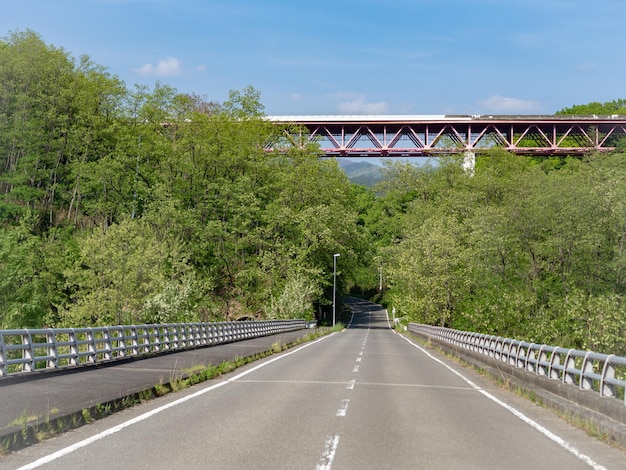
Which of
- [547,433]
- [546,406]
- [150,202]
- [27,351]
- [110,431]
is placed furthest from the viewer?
[150,202]

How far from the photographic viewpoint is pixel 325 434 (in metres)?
9.12

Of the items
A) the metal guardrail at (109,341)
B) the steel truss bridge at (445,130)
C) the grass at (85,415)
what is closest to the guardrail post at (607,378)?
the grass at (85,415)

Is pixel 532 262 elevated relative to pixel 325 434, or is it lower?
elevated

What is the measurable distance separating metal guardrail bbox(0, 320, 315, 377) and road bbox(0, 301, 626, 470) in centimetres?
368

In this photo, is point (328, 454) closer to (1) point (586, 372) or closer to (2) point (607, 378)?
(2) point (607, 378)

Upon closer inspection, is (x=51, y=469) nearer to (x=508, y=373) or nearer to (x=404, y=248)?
(x=508, y=373)

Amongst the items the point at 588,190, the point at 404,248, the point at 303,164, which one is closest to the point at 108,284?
the point at 303,164

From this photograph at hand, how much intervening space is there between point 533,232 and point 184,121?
37.5 metres

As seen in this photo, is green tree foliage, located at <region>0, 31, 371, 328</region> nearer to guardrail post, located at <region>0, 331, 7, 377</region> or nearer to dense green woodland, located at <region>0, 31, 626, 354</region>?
dense green woodland, located at <region>0, 31, 626, 354</region>

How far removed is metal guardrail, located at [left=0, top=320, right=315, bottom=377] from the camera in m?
14.8

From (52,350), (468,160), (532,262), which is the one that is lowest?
(52,350)

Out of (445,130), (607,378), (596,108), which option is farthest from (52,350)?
(596,108)

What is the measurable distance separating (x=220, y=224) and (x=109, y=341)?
168 feet

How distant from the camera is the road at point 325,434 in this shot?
738cm
